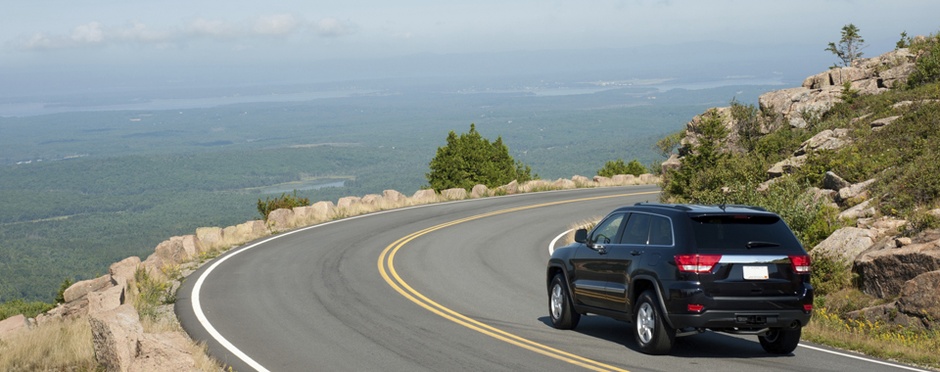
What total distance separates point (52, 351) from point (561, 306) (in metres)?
7.49

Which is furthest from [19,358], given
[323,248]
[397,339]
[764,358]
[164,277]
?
[323,248]

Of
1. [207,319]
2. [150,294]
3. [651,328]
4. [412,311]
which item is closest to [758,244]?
[651,328]

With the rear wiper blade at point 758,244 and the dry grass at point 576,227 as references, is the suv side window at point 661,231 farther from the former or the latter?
the dry grass at point 576,227

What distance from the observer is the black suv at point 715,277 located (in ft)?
37.3

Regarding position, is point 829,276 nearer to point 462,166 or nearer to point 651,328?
point 651,328

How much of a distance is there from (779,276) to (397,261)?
1354 centimetres

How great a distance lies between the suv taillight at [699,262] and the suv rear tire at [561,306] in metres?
3.17

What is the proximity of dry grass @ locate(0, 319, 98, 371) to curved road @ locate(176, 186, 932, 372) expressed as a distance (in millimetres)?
1721

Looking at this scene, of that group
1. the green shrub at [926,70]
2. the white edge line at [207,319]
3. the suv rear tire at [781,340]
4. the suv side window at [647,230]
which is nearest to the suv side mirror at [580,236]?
the suv side window at [647,230]

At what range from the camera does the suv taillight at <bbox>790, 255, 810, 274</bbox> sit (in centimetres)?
1154

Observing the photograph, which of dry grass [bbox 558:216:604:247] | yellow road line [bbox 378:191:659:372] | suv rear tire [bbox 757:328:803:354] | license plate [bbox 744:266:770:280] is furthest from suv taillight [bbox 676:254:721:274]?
dry grass [bbox 558:216:604:247]

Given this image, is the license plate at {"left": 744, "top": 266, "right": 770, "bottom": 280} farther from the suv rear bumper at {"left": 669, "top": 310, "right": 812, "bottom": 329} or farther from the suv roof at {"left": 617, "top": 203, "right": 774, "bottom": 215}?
the suv roof at {"left": 617, "top": 203, "right": 774, "bottom": 215}

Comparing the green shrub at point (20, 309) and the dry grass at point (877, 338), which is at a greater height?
the dry grass at point (877, 338)

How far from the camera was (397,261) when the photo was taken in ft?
78.1
